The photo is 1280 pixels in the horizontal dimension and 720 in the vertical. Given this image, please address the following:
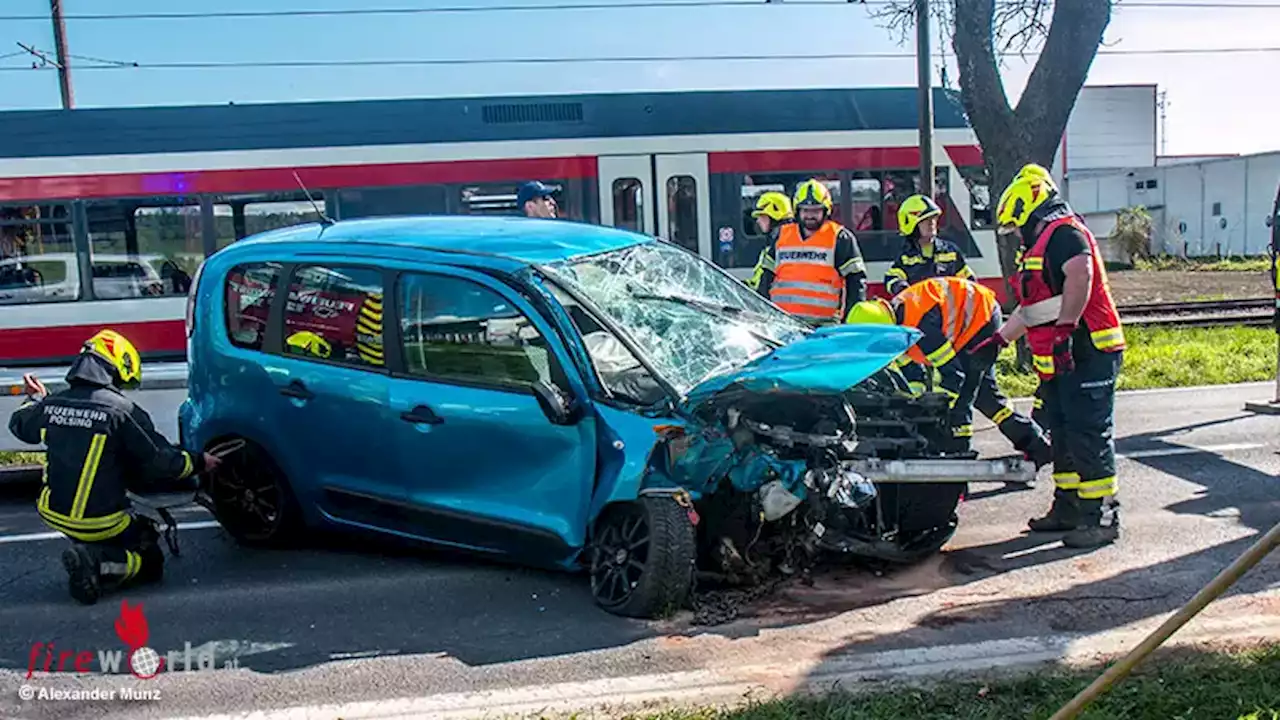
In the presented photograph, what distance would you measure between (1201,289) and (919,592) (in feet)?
74.2

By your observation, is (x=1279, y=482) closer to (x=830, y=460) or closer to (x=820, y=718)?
(x=830, y=460)

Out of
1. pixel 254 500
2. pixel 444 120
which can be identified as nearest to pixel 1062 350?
pixel 254 500

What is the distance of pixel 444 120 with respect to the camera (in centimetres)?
1198

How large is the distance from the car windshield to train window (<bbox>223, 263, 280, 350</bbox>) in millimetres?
1629

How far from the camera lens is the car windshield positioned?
4.70 m

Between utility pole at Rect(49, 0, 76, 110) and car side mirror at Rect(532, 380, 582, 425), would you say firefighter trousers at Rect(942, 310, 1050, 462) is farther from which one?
utility pole at Rect(49, 0, 76, 110)

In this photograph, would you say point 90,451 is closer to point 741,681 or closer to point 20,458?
point 741,681

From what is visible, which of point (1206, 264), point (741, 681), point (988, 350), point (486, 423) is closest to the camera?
point (741, 681)

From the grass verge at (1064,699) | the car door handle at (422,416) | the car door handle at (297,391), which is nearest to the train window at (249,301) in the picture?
the car door handle at (297,391)

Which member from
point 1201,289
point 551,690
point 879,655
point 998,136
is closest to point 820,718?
point 879,655

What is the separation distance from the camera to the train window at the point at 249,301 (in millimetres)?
5434

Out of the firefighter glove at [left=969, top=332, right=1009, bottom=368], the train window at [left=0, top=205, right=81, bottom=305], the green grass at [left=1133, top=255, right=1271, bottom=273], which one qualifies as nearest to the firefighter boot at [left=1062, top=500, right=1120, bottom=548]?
the firefighter glove at [left=969, top=332, right=1009, bottom=368]

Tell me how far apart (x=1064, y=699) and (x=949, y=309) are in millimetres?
3052

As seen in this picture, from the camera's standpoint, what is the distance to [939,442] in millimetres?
4852
